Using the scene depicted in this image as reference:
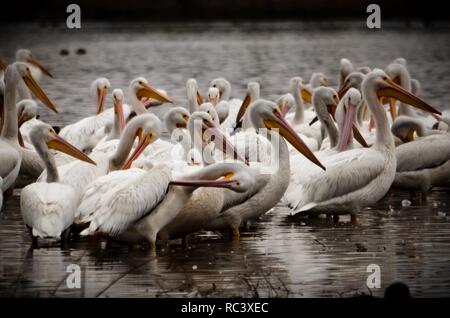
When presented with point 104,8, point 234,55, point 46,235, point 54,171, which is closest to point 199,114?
point 54,171

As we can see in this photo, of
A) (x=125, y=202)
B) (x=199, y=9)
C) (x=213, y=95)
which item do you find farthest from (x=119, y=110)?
(x=199, y=9)

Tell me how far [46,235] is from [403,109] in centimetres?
475

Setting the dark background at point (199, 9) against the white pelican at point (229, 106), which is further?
the dark background at point (199, 9)

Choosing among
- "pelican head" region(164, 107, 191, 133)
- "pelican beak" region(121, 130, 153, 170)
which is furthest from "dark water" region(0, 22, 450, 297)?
"pelican head" region(164, 107, 191, 133)

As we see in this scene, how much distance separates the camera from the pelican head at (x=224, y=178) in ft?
22.7

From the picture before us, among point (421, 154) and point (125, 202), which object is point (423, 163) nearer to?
point (421, 154)

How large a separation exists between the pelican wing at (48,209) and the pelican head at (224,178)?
74cm

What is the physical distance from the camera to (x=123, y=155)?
823 centimetres

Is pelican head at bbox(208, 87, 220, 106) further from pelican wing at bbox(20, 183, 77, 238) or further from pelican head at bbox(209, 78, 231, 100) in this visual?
pelican wing at bbox(20, 183, 77, 238)

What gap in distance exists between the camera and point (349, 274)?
6535mm

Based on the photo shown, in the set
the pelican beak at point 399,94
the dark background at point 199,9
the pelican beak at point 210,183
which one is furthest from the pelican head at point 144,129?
the dark background at point 199,9

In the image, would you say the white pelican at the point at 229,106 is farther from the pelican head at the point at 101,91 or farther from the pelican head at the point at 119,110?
the pelican head at the point at 119,110
